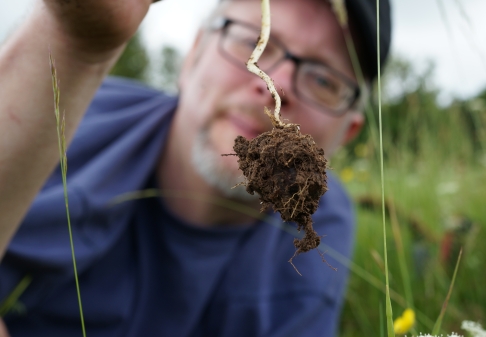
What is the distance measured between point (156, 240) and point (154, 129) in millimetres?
443

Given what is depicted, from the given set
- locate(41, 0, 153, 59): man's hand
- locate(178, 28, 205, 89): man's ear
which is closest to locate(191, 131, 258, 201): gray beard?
locate(178, 28, 205, 89): man's ear

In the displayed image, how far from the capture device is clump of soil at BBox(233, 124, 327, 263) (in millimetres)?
530

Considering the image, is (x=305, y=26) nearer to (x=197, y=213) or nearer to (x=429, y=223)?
(x=197, y=213)

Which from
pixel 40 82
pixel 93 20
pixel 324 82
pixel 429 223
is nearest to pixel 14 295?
pixel 40 82

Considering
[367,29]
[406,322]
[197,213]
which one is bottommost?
[197,213]

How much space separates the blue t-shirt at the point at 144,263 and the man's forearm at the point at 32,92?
560 millimetres

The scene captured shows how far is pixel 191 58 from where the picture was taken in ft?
6.13

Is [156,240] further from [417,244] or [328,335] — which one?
[417,244]

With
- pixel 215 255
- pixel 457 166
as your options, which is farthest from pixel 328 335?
pixel 457 166

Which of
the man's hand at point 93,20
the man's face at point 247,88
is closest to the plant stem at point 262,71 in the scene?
the man's hand at point 93,20

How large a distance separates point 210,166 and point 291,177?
3.10ft

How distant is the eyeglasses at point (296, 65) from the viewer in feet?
4.98

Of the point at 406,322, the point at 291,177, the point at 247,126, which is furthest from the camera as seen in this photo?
the point at 247,126

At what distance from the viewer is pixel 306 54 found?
156 centimetres
